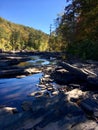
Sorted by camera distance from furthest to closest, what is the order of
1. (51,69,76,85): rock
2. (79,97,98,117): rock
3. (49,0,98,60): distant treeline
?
(49,0,98,60): distant treeline, (51,69,76,85): rock, (79,97,98,117): rock

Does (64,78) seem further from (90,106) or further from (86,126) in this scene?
(86,126)

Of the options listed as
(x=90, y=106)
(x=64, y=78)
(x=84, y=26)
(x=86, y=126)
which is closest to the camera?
(x=86, y=126)

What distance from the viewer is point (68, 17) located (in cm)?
4712

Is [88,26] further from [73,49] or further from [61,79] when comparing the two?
[61,79]

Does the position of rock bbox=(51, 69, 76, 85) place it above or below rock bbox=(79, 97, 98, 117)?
below

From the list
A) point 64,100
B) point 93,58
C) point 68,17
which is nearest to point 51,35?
point 68,17

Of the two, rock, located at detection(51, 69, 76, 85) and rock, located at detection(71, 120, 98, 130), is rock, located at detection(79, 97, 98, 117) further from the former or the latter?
rock, located at detection(51, 69, 76, 85)

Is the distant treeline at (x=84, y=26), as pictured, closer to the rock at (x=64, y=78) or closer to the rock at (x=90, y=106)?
the rock at (x=64, y=78)

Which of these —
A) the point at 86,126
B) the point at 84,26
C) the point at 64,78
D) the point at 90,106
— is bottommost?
the point at 64,78

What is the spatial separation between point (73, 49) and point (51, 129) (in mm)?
31679

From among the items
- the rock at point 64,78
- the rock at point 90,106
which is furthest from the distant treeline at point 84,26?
the rock at point 90,106

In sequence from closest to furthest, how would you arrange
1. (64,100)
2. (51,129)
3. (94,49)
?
1. (51,129)
2. (64,100)
3. (94,49)

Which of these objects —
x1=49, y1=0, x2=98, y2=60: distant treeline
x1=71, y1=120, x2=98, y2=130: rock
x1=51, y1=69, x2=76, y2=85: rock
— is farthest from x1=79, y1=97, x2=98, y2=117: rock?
x1=49, y1=0, x2=98, y2=60: distant treeline

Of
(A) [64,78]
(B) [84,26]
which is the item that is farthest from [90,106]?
(B) [84,26]
